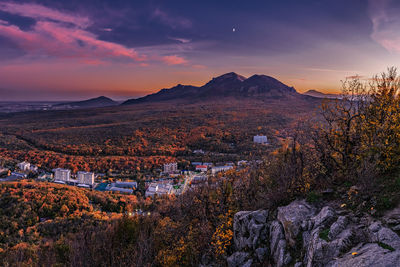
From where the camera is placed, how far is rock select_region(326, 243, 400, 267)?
14.0 feet

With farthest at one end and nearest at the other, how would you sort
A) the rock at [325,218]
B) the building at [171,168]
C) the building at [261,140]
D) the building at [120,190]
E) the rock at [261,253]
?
the building at [261,140] < the building at [171,168] < the building at [120,190] < the rock at [261,253] < the rock at [325,218]

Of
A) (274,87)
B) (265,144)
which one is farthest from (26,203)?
(274,87)

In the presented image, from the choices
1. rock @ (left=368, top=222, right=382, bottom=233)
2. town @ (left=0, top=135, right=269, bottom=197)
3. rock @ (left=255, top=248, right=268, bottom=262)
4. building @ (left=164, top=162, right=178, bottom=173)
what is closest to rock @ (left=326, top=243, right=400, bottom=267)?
rock @ (left=368, top=222, right=382, bottom=233)

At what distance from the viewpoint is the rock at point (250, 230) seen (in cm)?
811

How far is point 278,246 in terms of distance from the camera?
23.3 ft

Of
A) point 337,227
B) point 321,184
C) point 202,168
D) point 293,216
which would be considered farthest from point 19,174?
point 337,227

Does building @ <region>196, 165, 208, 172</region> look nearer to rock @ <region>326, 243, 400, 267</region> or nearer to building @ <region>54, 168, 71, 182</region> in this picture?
building @ <region>54, 168, 71, 182</region>

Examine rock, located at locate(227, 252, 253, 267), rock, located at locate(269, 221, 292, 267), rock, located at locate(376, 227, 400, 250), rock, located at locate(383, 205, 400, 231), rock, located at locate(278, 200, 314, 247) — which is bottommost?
rock, located at locate(227, 252, 253, 267)

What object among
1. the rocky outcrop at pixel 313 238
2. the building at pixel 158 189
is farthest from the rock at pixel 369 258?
the building at pixel 158 189

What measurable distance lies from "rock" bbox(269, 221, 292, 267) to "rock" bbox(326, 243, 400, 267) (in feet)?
5.83

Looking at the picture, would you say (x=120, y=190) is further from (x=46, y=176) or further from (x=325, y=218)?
(x=325, y=218)

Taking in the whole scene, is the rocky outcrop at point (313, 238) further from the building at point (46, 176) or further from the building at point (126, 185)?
the building at point (46, 176)

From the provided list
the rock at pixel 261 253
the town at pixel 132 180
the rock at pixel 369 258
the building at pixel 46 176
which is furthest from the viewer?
the building at pixel 46 176

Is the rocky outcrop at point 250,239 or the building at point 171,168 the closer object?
the rocky outcrop at point 250,239
